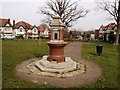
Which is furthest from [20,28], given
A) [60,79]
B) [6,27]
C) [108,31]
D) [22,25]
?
[60,79]

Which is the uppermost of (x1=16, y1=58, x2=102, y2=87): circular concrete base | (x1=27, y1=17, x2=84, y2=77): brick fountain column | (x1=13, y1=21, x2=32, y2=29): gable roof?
(x1=13, y1=21, x2=32, y2=29): gable roof

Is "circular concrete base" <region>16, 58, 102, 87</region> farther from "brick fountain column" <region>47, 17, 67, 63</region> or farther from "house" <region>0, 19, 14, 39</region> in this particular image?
"house" <region>0, 19, 14, 39</region>

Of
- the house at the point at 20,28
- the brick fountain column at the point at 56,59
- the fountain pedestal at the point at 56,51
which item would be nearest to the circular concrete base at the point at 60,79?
the brick fountain column at the point at 56,59

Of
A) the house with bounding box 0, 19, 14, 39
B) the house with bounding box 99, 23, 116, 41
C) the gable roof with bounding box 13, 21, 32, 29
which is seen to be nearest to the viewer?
the house with bounding box 99, 23, 116, 41

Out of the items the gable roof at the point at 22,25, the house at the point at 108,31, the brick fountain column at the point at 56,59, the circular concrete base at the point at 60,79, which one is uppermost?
the gable roof at the point at 22,25

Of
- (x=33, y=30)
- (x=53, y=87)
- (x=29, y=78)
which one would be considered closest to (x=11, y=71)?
(x=29, y=78)

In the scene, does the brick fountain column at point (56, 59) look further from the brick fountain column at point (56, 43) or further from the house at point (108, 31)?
the house at point (108, 31)

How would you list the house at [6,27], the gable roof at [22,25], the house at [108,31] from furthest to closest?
the gable roof at [22,25], the house at [6,27], the house at [108,31]

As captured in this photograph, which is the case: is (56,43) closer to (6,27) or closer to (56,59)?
(56,59)

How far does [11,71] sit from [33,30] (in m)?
64.6

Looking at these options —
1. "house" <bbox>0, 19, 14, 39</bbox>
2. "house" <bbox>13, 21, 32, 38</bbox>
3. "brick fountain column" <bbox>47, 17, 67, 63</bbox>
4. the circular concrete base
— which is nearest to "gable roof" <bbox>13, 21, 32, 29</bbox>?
"house" <bbox>13, 21, 32, 38</bbox>

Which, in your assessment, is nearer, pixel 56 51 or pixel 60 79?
pixel 60 79

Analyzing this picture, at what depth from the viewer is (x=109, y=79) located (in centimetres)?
823

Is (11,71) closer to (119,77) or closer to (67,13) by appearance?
(119,77)
